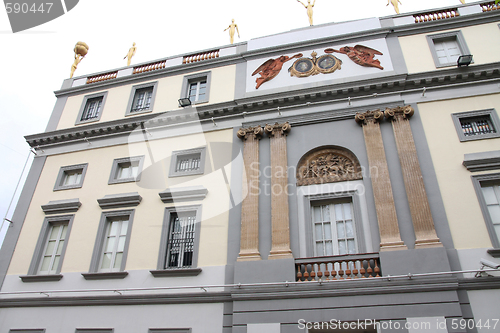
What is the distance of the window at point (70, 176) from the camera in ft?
53.4

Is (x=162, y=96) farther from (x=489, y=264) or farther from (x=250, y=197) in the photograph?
(x=489, y=264)

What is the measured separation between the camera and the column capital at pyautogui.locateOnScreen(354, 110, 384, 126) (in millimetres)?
13455

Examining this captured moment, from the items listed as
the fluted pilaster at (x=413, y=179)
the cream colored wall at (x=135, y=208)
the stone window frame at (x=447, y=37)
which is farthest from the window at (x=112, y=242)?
the stone window frame at (x=447, y=37)

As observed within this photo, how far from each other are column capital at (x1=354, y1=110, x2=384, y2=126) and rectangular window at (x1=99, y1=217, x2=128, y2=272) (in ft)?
32.3

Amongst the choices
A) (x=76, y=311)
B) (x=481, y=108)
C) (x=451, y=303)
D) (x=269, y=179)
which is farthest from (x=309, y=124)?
(x=76, y=311)

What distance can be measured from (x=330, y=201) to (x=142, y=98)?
10807mm

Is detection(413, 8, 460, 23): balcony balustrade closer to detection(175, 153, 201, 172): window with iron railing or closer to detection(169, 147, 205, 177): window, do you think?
detection(169, 147, 205, 177): window

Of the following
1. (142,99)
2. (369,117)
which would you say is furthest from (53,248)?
(369,117)

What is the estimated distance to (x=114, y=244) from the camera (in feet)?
46.6

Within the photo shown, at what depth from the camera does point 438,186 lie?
11.9 metres

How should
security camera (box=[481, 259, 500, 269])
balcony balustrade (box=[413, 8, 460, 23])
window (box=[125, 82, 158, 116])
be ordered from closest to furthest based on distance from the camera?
1. security camera (box=[481, 259, 500, 269])
2. balcony balustrade (box=[413, 8, 460, 23])
3. window (box=[125, 82, 158, 116])

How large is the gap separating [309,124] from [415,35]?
20.5 feet

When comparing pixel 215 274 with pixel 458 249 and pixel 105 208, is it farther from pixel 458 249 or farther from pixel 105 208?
pixel 458 249

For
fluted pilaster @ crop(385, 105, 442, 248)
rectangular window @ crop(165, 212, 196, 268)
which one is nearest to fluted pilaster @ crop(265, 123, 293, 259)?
rectangular window @ crop(165, 212, 196, 268)
